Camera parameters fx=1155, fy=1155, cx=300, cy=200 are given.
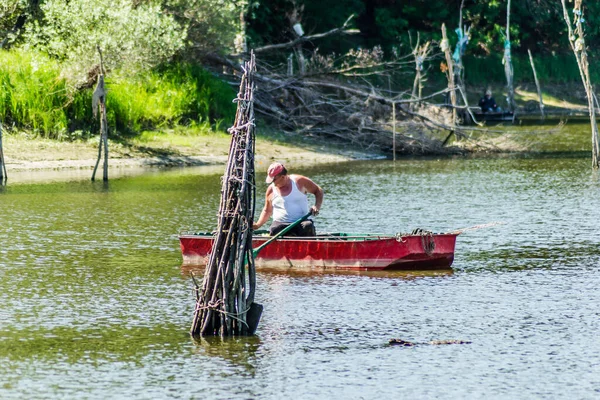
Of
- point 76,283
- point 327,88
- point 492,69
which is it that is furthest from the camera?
point 492,69

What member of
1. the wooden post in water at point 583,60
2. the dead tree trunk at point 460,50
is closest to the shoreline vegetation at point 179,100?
the wooden post in water at point 583,60

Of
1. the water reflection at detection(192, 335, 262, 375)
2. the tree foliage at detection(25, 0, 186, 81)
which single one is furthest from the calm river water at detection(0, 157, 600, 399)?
the tree foliage at detection(25, 0, 186, 81)

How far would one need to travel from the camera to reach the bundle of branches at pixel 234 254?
13.7 m

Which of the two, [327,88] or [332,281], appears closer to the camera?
[332,281]

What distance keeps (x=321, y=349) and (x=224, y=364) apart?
1280mm

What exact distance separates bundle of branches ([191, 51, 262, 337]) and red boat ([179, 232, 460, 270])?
15.1 ft

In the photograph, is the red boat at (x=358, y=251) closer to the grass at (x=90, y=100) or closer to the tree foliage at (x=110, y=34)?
the tree foliage at (x=110, y=34)

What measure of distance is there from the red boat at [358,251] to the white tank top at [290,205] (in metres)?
0.37

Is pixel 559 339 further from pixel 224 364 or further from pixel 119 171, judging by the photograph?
pixel 119 171

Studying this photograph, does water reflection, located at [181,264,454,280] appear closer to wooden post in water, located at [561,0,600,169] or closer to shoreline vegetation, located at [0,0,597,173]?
wooden post in water, located at [561,0,600,169]

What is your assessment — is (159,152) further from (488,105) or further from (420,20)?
(420,20)

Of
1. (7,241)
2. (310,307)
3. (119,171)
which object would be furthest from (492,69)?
(310,307)

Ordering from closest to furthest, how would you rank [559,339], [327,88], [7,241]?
[559,339] → [7,241] → [327,88]

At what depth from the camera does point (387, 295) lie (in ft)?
55.4
